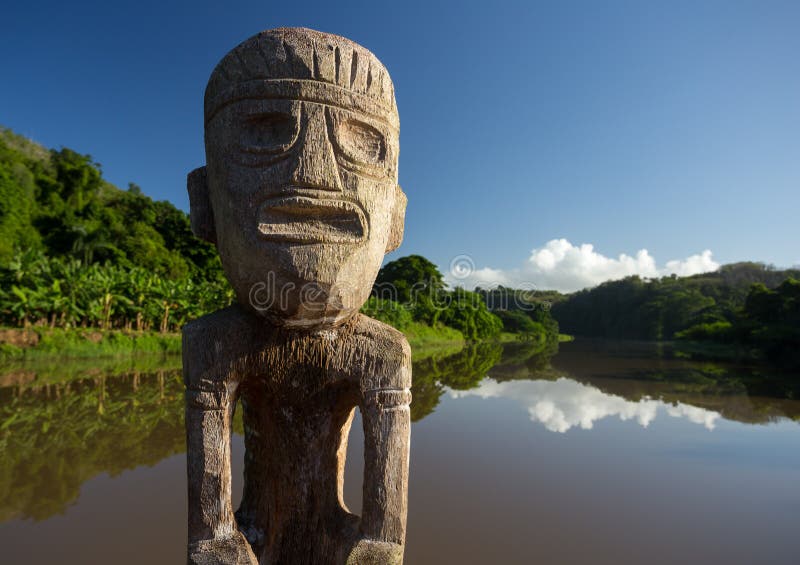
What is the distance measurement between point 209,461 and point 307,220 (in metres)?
0.95

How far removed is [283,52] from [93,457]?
209 inches

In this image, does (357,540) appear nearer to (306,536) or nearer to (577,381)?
(306,536)

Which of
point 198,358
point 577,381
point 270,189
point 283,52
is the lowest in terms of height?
point 577,381

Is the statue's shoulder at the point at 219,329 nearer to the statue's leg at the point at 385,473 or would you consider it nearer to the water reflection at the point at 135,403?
the statue's leg at the point at 385,473

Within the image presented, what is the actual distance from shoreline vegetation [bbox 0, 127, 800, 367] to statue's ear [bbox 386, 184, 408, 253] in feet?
7.67

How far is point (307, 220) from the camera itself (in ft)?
5.01

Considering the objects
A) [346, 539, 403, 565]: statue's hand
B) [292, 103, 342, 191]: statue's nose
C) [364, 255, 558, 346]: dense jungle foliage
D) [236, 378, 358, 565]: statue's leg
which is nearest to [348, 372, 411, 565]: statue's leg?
[346, 539, 403, 565]: statue's hand

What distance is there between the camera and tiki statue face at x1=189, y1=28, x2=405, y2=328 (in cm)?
150

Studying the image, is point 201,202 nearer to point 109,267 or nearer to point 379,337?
point 379,337

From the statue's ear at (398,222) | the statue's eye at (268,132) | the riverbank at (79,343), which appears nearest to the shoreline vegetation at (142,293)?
the riverbank at (79,343)

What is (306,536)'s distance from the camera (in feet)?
6.17

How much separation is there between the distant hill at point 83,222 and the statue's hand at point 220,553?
22.0 m

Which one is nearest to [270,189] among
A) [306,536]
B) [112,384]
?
[306,536]

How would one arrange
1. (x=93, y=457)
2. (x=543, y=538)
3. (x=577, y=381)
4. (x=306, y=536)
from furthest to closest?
(x=577, y=381) < (x=93, y=457) < (x=543, y=538) < (x=306, y=536)
